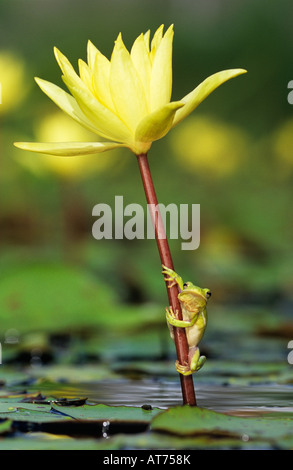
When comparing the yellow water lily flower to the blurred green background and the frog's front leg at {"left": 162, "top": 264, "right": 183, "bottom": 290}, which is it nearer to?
the frog's front leg at {"left": 162, "top": 264, "right": 183, "bottom": 290}

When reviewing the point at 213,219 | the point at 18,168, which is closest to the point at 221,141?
the point at 213,219

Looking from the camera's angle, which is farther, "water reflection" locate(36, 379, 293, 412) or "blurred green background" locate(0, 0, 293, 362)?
"blurred green background" locate(0, 0, 293, 362)

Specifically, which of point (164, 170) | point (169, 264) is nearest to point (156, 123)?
point (169, 264)

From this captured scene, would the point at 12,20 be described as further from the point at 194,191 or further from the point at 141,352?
the point at 141,352

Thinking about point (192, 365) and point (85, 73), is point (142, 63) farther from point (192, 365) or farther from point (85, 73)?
point (192, 365)

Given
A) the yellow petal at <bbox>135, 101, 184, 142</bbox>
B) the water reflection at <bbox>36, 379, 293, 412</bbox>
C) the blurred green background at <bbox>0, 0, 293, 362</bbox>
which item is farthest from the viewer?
the blurred green background at <bbox>0, 0, 293, 362</bbox>

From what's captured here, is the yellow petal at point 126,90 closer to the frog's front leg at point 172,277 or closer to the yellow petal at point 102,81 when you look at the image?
the yellow petal at point 102,81

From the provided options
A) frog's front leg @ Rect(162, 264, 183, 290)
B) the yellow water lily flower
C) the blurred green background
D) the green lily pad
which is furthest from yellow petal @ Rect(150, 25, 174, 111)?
the blurred green background

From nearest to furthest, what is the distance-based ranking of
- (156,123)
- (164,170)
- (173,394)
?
(156,123), (173,394), (164,170)
